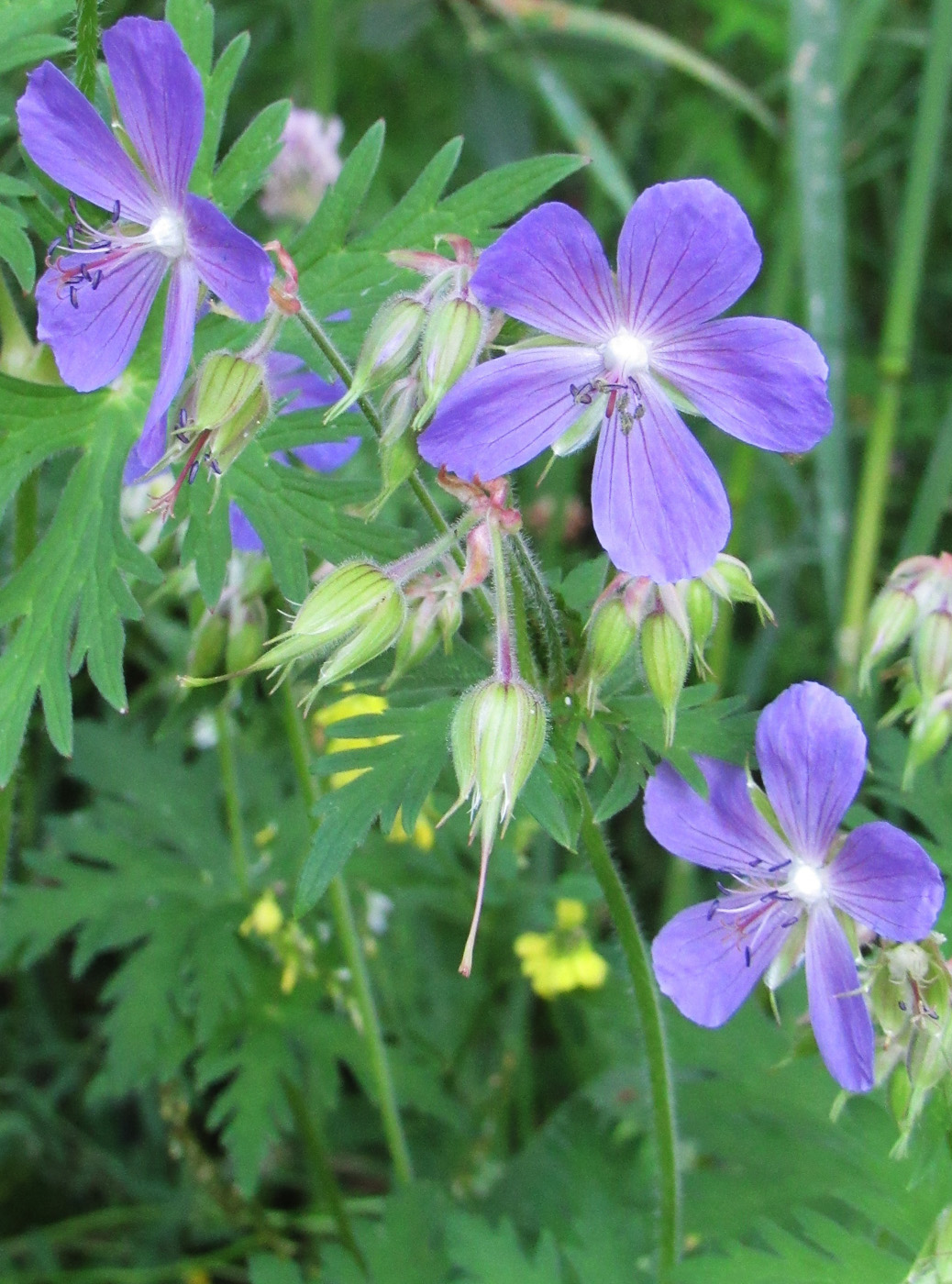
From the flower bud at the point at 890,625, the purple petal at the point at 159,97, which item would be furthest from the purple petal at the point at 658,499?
the purple petal at the point at 159,97

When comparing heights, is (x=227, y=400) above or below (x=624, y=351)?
below

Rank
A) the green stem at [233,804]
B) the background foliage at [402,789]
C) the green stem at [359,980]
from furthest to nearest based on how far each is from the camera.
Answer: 1. the green stem at [233,804]
2. the green stem at [359,980]
3. the background foliage at [402,789]

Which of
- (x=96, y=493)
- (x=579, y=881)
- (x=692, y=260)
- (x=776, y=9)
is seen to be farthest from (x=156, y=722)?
(x=776, y=9)

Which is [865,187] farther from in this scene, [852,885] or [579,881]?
[852,885]

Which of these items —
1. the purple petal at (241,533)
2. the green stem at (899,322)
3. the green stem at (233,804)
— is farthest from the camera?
the green stem at (899,322)

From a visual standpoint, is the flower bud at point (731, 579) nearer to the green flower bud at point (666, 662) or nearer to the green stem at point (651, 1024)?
the green flower bud at point (666, 662)

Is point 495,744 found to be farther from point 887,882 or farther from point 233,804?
point 233,804

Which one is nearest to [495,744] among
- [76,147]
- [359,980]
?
[76,147]
